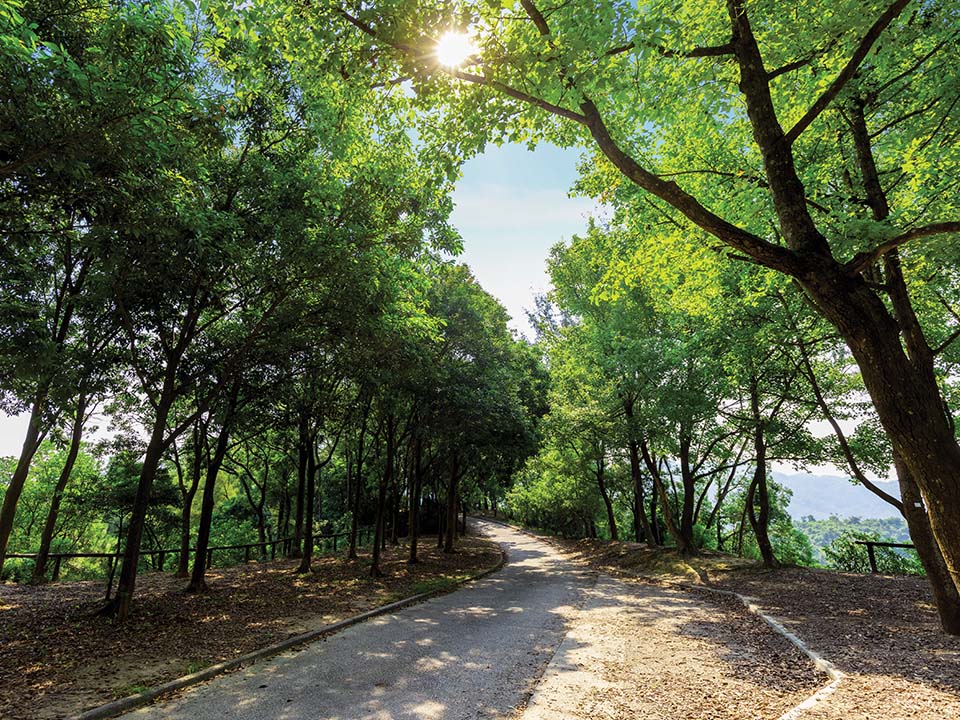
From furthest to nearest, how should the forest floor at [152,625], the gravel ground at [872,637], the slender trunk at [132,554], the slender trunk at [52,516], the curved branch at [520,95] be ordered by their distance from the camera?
Answer: the slender trunk at [52,516]
the slender trunk at [132,554]
the forest floor at [152,625]
the curved branch at [520,95]
the gravel ground at [872,637]

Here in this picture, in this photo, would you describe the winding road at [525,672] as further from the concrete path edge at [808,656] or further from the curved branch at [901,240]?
the curved branch at [901,240]

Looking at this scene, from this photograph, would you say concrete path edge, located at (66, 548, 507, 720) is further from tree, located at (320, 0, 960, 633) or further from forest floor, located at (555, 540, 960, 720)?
tree, located at (320, 0, 960, 633)

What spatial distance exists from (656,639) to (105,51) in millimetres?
11554

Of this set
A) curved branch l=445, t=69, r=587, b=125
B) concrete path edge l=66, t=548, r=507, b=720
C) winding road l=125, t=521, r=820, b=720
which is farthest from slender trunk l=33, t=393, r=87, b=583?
curved branch l=445, t=69, r=587, b=125

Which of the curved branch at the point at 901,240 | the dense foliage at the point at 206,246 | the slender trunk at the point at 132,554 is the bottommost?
the slender trunk at the point at 132,554

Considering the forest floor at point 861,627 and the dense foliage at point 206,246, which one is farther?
the dense foliage at point 206,246

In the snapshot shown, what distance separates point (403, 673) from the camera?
6.52m

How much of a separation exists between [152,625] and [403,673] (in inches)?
219

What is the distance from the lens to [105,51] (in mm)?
5625

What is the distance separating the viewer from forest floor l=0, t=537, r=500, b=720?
234 inches

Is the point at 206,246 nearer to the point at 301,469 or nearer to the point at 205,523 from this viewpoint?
the point at 205,523

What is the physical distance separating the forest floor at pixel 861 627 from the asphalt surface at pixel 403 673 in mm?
3568

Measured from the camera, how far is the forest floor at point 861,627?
481 centimetres

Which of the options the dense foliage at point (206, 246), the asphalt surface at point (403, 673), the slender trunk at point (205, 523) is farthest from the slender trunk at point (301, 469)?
the asphalt surface at point (403, 673)
